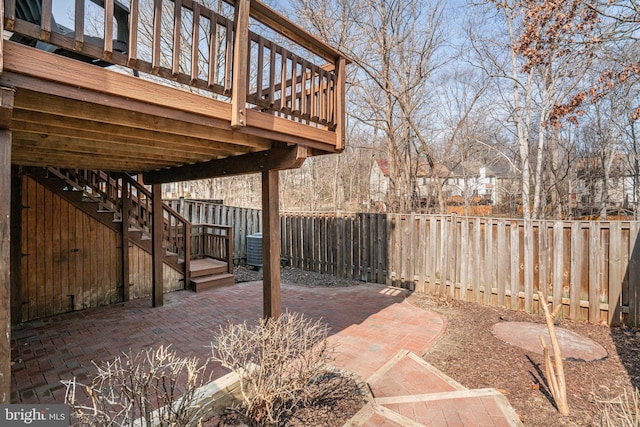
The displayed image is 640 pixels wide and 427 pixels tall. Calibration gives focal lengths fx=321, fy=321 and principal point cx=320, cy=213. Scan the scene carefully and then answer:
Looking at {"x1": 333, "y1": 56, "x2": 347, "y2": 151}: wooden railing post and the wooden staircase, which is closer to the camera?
{"x1": 333, "y1": 56, "x2": 347, "y2": 151}: wooden railing post

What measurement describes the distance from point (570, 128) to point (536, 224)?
8.89m

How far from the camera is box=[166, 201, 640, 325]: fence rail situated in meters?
4.40

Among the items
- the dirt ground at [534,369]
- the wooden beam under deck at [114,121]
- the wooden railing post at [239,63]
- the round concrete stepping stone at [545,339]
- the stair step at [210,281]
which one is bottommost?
the dirt ground at [534,369]

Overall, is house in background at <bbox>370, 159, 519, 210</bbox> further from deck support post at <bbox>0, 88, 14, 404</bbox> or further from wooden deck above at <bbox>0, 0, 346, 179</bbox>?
deck support post at <bbox>0, 88, 14, 404</bbox>

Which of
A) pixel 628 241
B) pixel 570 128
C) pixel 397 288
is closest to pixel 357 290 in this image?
pixel 397 288

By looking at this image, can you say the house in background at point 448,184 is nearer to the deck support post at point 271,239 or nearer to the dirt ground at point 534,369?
the dirt ground at point 534,369

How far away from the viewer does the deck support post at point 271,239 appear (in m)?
3.33

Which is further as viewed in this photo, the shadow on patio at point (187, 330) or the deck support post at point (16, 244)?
the deck support post at point (16, 244)

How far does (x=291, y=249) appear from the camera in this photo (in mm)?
8672

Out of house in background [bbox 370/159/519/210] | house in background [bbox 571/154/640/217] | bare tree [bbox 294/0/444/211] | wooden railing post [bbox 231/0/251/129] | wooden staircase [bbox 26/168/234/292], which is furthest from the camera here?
house in background [bbox 571/154/640/217]

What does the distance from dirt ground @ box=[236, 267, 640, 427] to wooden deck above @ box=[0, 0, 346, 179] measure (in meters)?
2.76

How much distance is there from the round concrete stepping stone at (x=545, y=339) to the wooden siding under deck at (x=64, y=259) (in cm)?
602

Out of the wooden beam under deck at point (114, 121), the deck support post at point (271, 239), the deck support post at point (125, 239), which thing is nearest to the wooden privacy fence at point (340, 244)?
the wooden beam under deck at point (114, 121)

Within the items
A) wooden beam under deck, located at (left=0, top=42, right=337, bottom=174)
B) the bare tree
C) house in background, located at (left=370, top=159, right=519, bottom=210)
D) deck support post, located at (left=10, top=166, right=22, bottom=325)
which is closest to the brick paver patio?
deck support post, located at (left=10, top=166, right=22, bottom=325)
